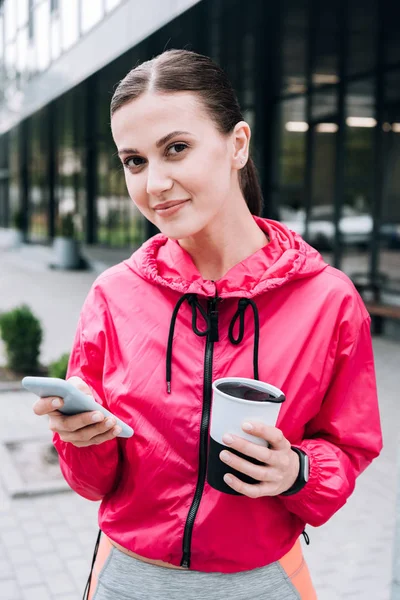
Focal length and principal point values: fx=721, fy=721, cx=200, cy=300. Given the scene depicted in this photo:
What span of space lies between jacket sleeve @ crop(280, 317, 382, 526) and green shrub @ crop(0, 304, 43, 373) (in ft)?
23.7

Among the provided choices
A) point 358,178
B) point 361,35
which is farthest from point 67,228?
point 361,35

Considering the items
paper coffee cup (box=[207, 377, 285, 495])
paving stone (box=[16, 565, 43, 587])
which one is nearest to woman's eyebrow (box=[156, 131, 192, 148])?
paper coffee cup (box=[207, 377, 285, 495])

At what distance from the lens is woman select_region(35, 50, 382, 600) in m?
1.48

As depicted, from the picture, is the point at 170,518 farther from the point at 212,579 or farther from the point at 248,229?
the point at 248,229

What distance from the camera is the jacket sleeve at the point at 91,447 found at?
1.58 metres

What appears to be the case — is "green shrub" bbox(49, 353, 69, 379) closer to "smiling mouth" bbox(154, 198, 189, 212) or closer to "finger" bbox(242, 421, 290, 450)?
"smiling mouth" bbox(154, 198, 189, 212)

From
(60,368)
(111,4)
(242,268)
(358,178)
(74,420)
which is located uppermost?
(111,4)

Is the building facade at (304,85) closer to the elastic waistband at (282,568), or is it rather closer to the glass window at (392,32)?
the glass window at (392,32)

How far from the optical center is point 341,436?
1.52m

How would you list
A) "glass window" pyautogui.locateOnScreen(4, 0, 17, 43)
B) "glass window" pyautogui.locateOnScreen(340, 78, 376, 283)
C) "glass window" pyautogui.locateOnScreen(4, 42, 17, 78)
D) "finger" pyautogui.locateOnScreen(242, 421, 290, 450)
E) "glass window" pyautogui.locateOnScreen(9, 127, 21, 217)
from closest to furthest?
"finger" pyautogui.locateOnScreen(242, 421, 290, 450) < "glass window" pyautogui.locateOnScreen(340, 78, 376, 283) < "glass window" pyautogui.locateOnScreen(4, 0, 17, 43) < "glass window" pyautogui.locateOnScreen(4, 42, 17, 78) < "glass window" pyautogui.locateOnScreen(9, 127, 21, 217)

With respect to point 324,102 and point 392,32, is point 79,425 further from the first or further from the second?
point 324,102

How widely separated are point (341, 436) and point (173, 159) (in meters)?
0.67

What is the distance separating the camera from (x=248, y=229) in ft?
5.54

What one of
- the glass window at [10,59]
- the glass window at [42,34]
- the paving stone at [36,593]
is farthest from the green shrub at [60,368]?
the glass window at [10,59]
